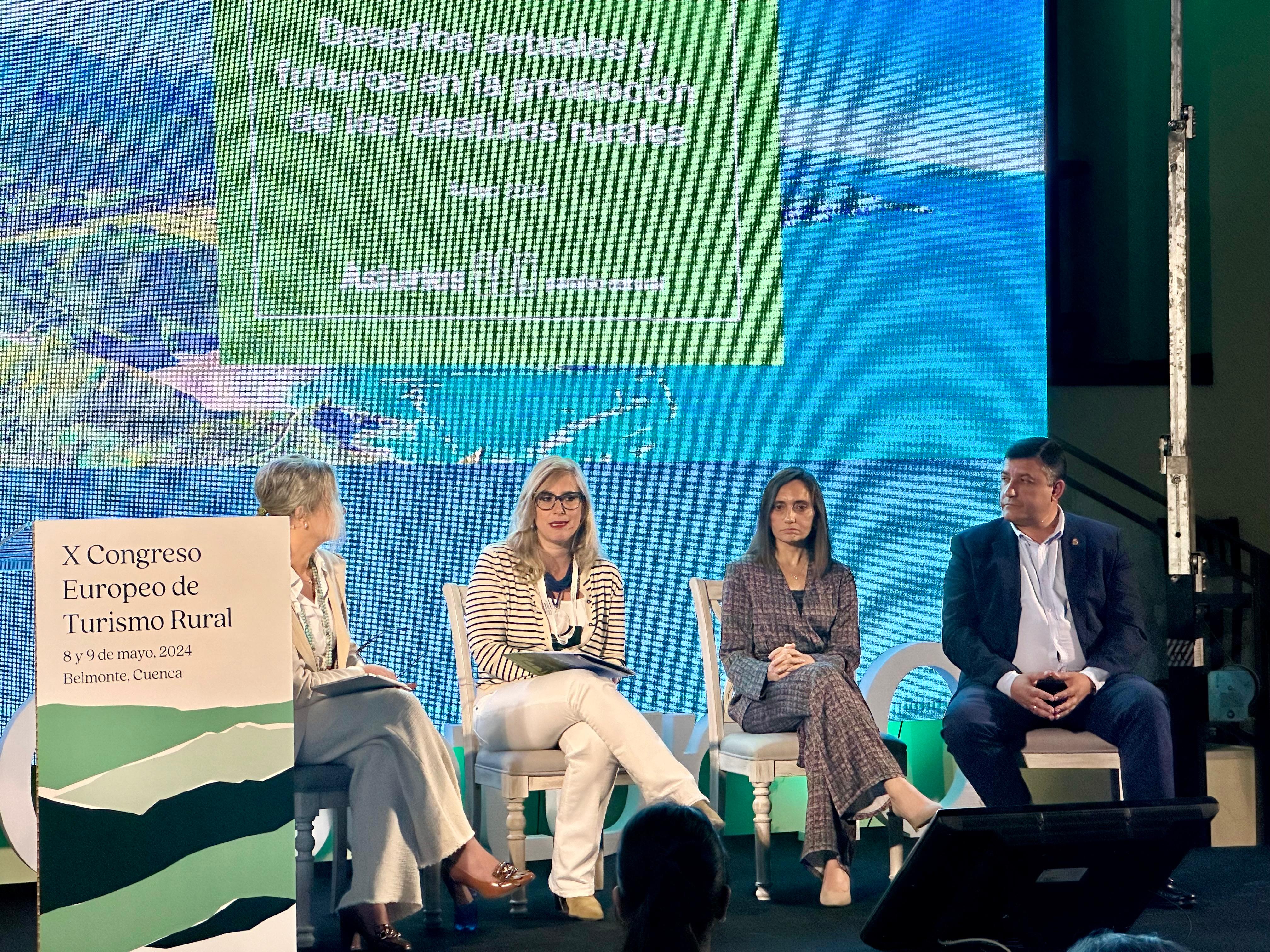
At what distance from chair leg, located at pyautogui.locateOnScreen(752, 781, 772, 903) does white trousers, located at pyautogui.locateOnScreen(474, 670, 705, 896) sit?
25 cm

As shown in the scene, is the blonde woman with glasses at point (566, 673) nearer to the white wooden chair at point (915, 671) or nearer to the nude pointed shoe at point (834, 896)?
the nude pointed shoe at point (834, 896)

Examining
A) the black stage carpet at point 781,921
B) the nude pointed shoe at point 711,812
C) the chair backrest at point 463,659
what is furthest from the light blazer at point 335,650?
the nude pointed shoe at point 711,812

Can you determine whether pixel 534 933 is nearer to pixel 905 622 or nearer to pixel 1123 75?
pixel 905 622

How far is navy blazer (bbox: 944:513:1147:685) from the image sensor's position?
430cm

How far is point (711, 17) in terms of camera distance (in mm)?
4660

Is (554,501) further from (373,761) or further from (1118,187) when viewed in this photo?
(1118,187)

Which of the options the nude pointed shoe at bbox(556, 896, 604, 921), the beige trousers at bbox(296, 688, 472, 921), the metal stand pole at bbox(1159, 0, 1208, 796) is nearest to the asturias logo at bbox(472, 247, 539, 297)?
the beige trousers at bbox(296, 688, 472, 921)

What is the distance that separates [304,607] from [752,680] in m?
1.25

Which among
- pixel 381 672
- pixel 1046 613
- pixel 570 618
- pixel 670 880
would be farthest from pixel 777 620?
pixel 670 880

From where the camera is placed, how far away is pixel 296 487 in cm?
372

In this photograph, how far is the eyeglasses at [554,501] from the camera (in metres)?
4.17

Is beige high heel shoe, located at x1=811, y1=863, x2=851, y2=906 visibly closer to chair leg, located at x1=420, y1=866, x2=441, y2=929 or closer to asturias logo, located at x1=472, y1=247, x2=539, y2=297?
chair leg, located at x1=420, y1=866, x2=441, y2=929

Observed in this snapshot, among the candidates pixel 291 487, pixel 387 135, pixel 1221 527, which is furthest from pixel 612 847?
pixel 1221 527

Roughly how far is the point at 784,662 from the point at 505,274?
1444mm
